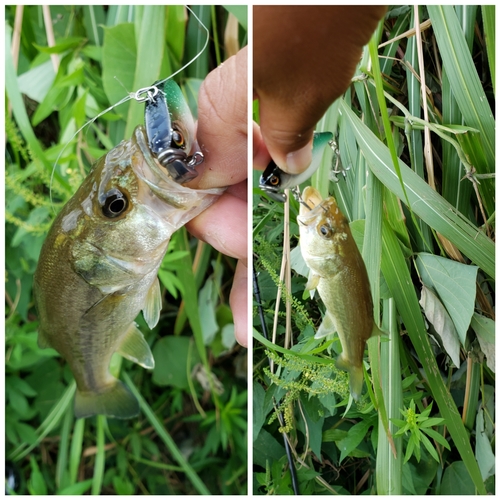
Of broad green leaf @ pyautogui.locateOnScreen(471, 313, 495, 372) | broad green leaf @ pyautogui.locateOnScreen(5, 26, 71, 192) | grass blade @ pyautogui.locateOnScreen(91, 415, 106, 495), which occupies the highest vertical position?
broad green leaf @ pyautogui.locateOnScreen(5, 26, 71, 192)

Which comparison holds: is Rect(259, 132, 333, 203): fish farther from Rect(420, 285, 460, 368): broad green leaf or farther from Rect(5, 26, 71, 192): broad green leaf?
Rect(5, 26, 71, 192): broad green leaf

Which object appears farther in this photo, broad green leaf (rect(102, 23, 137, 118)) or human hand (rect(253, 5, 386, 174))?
broad green leaf (rect(102, 23, 137, 118))

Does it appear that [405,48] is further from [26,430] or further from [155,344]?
[26,430]

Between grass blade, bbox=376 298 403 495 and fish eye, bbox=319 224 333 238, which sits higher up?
fish eye, bbox=319 224 333 238

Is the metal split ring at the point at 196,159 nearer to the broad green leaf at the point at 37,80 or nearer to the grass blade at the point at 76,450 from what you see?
the broad green leaf at the point at 37,80

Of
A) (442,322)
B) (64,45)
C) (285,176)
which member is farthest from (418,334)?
(64,45)

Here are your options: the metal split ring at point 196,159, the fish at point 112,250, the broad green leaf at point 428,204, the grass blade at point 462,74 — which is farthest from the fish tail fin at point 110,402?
the grass blade at point 462,74

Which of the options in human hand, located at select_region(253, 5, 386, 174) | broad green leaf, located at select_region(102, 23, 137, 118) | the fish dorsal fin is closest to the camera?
human hand, located at select_region(253, 5, 386, 174)

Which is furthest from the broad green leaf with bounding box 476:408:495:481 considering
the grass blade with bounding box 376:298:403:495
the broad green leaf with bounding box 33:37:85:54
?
the broad green leaf with bounding box 33:37:85:54
